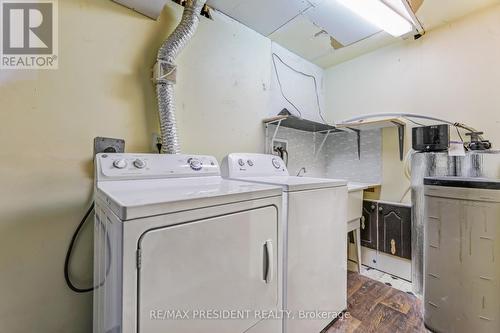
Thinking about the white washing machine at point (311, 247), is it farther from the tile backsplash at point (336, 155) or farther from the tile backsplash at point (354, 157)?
the tile backsplash at point (354, 157)

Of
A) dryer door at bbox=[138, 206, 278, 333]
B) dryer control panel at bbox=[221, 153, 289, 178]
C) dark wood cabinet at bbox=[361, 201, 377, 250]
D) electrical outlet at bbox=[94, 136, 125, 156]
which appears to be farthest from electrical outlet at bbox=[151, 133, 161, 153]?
dark wood cabinet at bbox=[361, 201, 377, 250]

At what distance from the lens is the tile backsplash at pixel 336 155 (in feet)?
7.84

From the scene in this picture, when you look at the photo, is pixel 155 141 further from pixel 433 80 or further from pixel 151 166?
pixel 433 80

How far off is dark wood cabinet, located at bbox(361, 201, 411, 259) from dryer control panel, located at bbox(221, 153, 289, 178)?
1079 millimetres

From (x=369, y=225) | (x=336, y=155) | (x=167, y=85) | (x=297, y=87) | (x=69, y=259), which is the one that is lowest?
(x=369, y=225)

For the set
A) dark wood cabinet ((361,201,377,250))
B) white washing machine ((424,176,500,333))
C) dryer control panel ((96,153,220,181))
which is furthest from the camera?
dark wood cabinet ((361,201,377,250))

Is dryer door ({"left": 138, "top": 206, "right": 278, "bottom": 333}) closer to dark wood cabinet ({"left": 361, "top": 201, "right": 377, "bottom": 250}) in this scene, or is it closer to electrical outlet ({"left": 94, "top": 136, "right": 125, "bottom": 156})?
electrical outlet ({"left": 94, "top": 136, "right": 125, "bottom": 156})

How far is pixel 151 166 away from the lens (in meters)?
1.27

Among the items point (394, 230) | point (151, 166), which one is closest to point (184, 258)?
point (151, 166)

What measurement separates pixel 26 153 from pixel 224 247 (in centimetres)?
107

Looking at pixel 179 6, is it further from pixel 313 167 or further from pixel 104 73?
pixel 313 167

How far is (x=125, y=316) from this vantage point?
676 millimetres

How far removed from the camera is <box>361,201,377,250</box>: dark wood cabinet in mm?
2244

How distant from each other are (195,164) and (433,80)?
7.23ft
